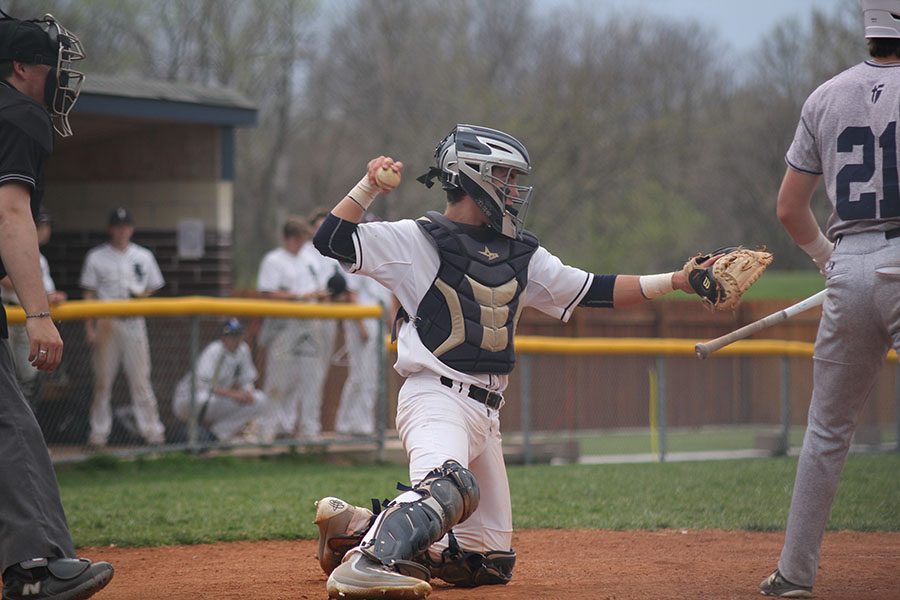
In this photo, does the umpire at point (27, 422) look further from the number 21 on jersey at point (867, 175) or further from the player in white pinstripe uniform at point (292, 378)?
the player in white pinstripe uniform at point (292, 378)

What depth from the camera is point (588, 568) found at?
557 cm

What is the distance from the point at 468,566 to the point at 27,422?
1.95m

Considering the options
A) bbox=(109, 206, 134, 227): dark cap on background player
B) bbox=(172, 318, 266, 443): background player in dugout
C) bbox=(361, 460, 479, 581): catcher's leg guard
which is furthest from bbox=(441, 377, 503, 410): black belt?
bbox=(109, 206, 134, 227): dark cap on background player

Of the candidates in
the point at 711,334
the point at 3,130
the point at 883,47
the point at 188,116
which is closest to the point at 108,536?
the point at 3,130

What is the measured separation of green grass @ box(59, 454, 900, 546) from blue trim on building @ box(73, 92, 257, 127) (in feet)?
12.1

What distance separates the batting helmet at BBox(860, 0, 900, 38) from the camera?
14.4ft

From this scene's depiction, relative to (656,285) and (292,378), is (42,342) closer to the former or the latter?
(656,285)

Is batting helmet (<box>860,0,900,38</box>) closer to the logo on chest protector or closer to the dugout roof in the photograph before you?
the logo on chest protector

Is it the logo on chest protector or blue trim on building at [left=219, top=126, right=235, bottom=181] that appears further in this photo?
blue trim on building at [left=219, top=126, right=235, bottom=181]


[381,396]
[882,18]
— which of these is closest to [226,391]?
[381,396]

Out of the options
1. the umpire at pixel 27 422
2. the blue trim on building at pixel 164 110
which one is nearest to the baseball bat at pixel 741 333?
the umpire at pixel 27 422

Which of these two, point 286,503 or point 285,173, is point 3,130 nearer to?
point 286,503

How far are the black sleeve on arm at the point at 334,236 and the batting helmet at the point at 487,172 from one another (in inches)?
17.5

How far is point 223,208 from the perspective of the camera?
507 inches
